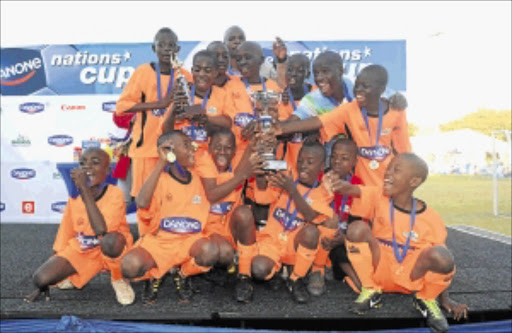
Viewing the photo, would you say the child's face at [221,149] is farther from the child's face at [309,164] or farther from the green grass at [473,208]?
the green grass at [473,208]

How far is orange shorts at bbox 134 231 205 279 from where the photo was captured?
2.67 metres

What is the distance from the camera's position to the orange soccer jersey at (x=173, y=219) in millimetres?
2707

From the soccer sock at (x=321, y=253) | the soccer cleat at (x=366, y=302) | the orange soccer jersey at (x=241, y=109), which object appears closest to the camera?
the soccer cleat at (x=366, y=302)

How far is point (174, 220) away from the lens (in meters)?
2.76

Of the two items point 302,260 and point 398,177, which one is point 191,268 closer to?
point 302,260

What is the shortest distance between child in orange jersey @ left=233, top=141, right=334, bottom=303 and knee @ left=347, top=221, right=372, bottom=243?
0.26 meters

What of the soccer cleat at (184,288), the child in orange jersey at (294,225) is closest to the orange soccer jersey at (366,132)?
the child in orange jersey at (294,225)

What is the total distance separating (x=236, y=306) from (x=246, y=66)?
→ 5.65 ft

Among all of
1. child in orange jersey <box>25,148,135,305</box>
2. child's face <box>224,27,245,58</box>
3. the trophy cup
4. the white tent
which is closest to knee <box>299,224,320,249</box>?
the trophy cup

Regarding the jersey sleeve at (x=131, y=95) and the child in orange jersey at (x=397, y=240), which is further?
the jersey sleeve at (x=131, y=95)

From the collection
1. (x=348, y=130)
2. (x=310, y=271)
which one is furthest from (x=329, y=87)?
(x=310, y=271)

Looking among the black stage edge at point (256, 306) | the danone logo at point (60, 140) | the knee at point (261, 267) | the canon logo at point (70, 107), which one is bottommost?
the black stage edge at point (256, 306)

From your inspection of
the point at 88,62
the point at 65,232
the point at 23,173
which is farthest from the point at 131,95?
the point at 23,173

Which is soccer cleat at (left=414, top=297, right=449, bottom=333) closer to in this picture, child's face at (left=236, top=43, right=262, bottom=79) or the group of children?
the group of children
